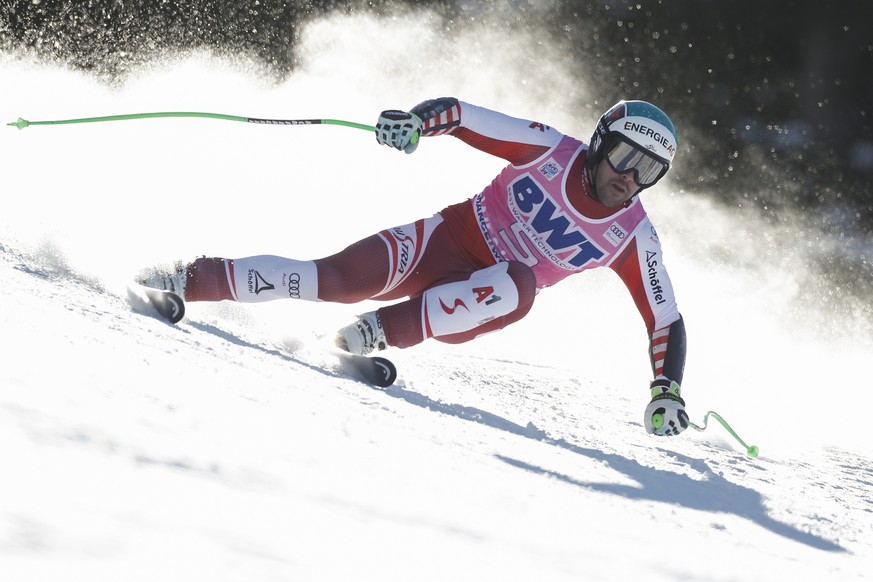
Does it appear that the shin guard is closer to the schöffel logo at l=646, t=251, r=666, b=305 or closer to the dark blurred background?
the schöffel logo at l=646, t=251, r=666, b=305

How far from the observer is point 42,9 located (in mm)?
11445

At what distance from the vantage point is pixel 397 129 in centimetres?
369

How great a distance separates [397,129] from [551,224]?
2.53ft

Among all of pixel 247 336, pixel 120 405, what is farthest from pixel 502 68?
pixel 120 405

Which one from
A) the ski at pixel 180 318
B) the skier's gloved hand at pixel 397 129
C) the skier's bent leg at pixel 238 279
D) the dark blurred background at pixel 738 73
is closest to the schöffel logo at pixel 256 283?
the skier's bent leg at pixel 238 279

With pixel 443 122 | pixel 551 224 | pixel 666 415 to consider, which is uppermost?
pixel 443 122

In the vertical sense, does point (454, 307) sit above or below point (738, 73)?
below

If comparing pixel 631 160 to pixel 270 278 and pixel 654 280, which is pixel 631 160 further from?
pixel 270 278

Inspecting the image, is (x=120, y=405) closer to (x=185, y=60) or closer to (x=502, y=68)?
(x=185, y=60)

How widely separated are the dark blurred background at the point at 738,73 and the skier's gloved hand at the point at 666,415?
9.74 metres

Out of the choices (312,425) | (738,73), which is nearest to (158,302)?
(312,425)

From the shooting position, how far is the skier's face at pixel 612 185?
3.82 m

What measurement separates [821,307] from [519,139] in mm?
8935

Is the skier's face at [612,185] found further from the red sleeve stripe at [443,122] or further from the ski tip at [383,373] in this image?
the ski tip at [383,373]
